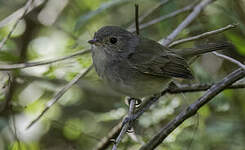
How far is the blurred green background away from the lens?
4.29 m

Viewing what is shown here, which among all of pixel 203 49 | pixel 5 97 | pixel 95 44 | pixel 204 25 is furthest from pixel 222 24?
pixel 5 97

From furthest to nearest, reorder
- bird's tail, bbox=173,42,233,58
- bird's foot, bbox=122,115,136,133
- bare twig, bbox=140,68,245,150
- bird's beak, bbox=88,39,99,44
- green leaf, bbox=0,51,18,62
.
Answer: green leaf, bbox=0,51,18,62, bird's tail, bbox=173,42,233,58, bird's beak, bbox=88,39,99,44, bird's foot, bbox=122,115,136,133, bare twig, bbox=140,68,245,150

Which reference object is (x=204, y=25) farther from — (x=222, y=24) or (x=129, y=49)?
(x=129, y=49)

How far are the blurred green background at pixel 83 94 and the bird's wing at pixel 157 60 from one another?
0.33 metres

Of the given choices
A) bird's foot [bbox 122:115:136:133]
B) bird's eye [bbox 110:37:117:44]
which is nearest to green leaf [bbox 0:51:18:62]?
bird's eye [bbox 110:37:117:44]

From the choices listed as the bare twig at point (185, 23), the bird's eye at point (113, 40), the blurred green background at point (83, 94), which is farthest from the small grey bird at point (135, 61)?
the blurred green background at point (83, 94)

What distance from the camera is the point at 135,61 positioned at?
4281 millimetres

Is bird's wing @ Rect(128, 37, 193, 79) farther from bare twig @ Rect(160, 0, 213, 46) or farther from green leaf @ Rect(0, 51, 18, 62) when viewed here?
green leaf @ Rect(0, 51, 18, 62)

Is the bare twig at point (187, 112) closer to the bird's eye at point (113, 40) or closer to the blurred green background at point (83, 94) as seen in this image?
the blurred green background at point (83, 94)

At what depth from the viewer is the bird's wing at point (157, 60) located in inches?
170

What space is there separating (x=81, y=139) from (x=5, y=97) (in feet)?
3.97

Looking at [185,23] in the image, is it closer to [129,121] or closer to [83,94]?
[129,121]

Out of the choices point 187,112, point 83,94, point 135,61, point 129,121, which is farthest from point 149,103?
point 83,94

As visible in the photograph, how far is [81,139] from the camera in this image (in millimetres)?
5125
